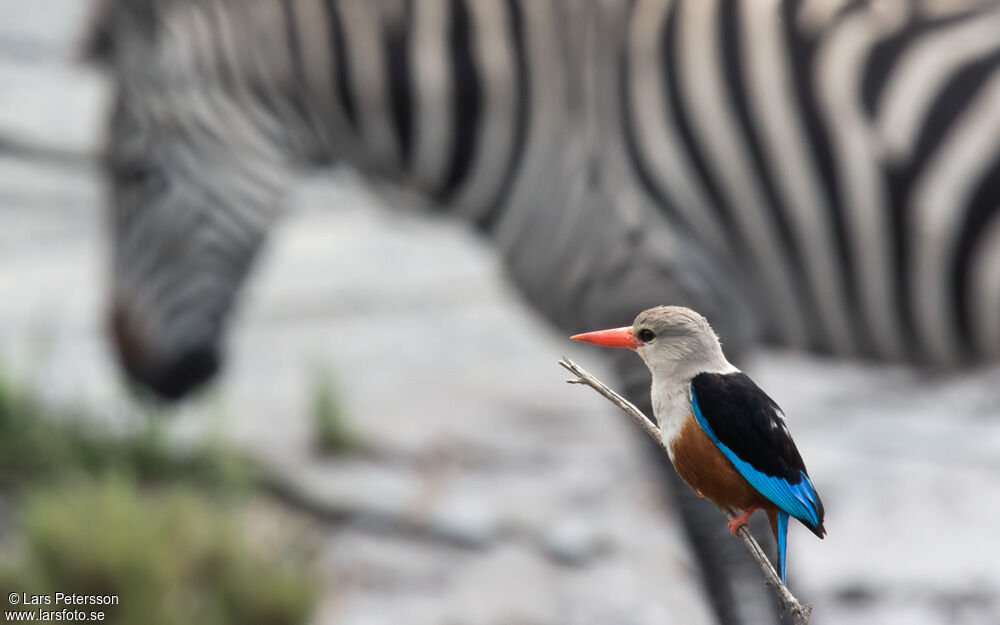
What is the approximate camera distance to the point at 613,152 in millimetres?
1552

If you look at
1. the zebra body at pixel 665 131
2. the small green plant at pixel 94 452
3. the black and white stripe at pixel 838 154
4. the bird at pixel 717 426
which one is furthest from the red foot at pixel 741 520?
the small green plant at pixel 94 452

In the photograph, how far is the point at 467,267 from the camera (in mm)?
5684

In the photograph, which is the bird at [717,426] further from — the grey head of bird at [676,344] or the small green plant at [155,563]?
the small green plant at [155,563]

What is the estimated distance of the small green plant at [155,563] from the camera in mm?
1751

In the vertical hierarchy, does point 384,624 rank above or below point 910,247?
below

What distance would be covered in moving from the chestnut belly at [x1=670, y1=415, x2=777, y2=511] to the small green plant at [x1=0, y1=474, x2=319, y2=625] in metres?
1.57

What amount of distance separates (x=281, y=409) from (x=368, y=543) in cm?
111

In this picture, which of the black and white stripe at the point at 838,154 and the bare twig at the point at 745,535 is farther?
the black and white stripe at the point at 838,154

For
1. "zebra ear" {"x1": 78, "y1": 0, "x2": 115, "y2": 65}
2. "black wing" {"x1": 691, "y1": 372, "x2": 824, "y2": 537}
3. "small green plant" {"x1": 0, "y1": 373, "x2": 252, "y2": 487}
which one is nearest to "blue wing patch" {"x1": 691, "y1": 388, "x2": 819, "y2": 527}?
"black wing" {"x1": 691, "y1": 372, "x2": 824, "y2": 537}

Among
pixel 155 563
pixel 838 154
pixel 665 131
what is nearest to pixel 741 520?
pixel 838 154

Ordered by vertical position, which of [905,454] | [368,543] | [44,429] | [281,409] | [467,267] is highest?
[467,267]

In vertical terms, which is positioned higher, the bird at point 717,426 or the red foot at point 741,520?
the bird at point 717,426

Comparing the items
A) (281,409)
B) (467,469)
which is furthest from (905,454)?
(281,409)

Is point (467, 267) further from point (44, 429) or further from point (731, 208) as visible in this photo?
point (731, 208)
